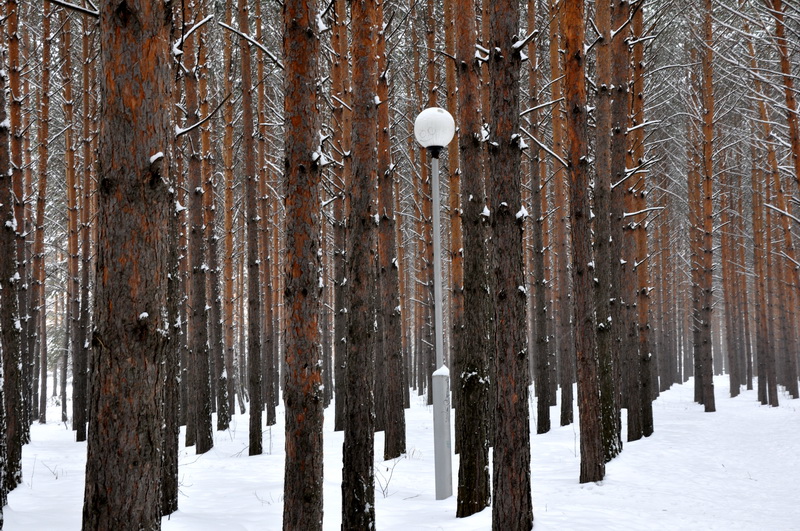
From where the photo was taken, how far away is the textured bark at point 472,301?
604cm

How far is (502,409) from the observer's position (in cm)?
517

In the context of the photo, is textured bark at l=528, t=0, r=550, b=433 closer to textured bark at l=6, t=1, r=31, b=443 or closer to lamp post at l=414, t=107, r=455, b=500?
lamp post at l=414, t=107, r=455, b=500

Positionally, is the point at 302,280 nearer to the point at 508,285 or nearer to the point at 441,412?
the point at 508,285

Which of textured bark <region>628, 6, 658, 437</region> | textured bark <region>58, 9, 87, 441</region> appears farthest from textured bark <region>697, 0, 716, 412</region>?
textured bark <region>58, 9, 87, 441</region>

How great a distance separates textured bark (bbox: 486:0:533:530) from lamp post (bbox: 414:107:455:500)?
623 millimetres

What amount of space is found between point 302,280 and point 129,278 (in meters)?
1.62

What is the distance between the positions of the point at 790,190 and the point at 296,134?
20515 millimetres

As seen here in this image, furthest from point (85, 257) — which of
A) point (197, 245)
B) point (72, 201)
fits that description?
point (197, 245)

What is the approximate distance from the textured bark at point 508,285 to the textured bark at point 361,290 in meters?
1.22

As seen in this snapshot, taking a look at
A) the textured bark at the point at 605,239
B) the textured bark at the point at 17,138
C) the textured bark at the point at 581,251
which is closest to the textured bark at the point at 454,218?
the textured bark at the point at 605,239

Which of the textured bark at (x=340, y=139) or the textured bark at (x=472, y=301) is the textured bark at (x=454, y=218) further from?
the textured bark at (x=472, y=301)

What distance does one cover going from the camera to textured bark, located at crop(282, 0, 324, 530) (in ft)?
13.9

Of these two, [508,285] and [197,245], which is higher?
[197,245]

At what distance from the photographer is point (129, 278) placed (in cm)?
271
